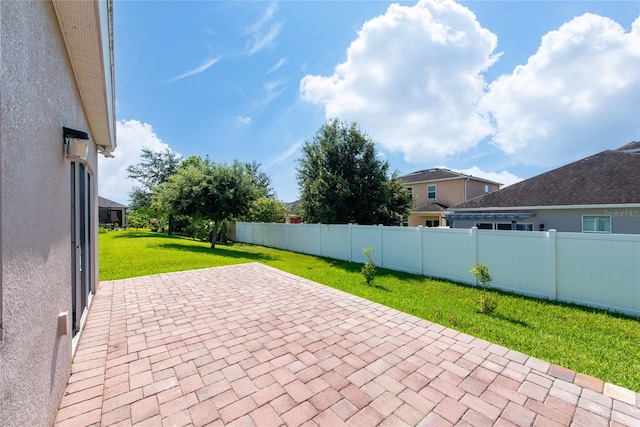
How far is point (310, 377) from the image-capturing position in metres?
3.03

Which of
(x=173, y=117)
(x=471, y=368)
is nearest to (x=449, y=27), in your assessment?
(x=471, y=368)

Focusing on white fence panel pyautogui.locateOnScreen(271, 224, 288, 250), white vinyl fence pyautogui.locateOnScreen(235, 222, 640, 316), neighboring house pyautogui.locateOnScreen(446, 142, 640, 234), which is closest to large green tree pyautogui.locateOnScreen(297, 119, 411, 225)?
white fence panel pyautogui.locateOnScreen(271, 224, 288, 250)

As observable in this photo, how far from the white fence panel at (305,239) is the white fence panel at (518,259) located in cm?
866

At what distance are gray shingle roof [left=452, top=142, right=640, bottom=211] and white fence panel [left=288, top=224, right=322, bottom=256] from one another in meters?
8.71

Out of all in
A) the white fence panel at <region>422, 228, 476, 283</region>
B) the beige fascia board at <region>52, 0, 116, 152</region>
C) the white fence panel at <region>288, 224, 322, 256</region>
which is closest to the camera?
the beige fascia board at <region>52, 0, 116, 152</region>

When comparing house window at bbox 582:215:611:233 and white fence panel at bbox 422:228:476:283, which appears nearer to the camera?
white fence panel at bbox 422:228:476:283

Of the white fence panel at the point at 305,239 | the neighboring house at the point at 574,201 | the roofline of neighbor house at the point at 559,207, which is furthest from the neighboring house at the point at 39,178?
the neighboring house at the point at 574,201

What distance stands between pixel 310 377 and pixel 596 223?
1403 cm

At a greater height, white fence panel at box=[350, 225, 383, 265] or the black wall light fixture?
the black wall light fixture

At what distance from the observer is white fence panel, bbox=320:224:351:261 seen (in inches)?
499

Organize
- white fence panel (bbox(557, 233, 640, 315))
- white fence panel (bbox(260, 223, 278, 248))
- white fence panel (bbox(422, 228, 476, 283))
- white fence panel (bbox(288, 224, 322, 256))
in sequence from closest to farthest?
1. white fence panel (bbox(557, 233, 640, 315))
2. white fence panel (bbox(422, 228, 476, 283))
3. white fence panel (bbox(288, 224, 322, 256))
4. white fence panel (bbox(260, 223, 278, 248))

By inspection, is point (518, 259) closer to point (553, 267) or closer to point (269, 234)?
point (553, 267)

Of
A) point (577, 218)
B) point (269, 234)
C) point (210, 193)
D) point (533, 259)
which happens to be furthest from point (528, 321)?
point (269, 234)

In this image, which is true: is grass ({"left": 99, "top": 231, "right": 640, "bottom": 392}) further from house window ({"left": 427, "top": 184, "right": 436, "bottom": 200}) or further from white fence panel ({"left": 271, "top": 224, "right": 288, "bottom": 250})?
house window ({"left": 427, "top": 184, "right": 436, "bottom": 200})
